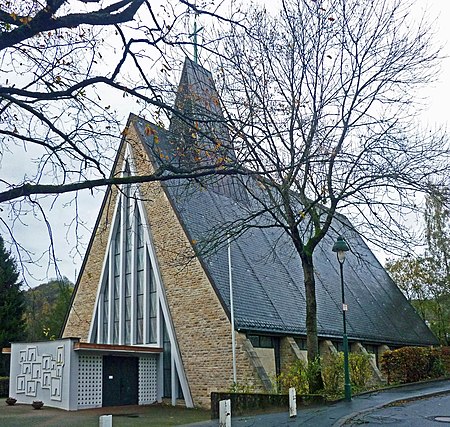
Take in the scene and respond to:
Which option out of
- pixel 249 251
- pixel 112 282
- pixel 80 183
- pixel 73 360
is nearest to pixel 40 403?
pixel 73 360

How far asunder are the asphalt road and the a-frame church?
5.43 metres

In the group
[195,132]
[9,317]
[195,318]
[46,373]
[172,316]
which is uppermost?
[195,132]

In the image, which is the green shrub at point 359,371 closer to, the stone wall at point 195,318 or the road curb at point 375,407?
the road curb at point 375,407

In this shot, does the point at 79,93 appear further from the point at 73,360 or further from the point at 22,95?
the point at 73,360

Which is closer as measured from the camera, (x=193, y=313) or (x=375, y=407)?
(x=375, y=407)

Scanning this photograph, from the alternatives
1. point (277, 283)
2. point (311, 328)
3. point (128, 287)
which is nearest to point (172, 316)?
point (128, 287)

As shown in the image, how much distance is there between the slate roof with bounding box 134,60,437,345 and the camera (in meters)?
22.7

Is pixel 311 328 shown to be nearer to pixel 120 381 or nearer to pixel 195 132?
pixel 195 132

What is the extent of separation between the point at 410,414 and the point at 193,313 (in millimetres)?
11219

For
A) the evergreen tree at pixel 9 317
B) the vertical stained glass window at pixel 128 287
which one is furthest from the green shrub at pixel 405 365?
the evergreen tree at pixel 9 317

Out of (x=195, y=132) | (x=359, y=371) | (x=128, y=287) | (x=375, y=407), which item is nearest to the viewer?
(x=195, y=132)

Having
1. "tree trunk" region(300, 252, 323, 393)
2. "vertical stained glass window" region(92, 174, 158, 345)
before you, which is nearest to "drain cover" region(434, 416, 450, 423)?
"tree trunk" region(300, 252, 323, 393)

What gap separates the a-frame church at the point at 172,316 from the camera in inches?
877

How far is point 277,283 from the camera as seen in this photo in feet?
87.6
